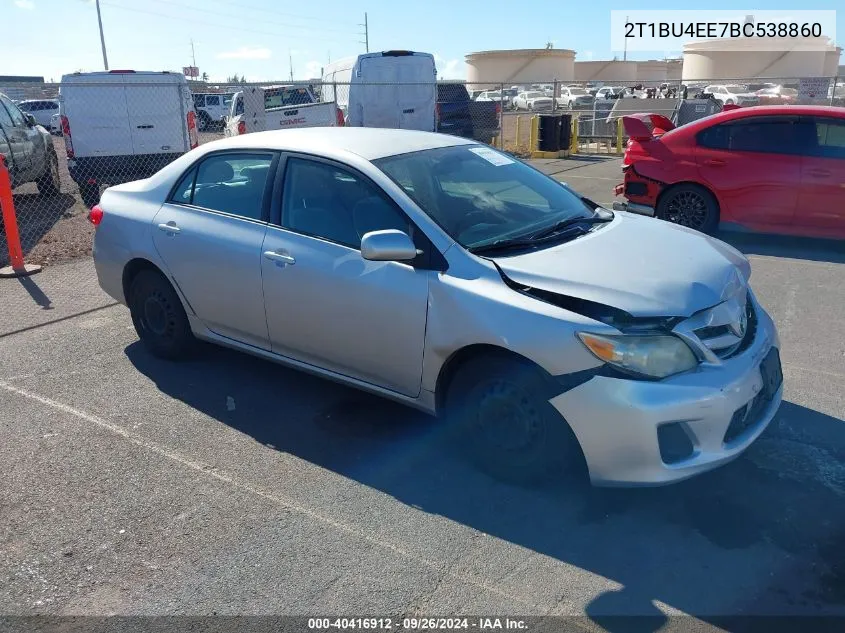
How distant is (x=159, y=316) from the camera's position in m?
5.32

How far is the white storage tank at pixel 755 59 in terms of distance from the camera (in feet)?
231

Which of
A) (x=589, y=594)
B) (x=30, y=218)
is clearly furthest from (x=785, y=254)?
(x=30, y=218)

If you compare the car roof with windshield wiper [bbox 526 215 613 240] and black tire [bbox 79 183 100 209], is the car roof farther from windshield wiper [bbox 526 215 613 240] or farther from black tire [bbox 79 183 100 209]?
black tire [bbox 79 183 100 209]

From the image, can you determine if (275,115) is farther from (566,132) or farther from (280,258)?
(280,258)

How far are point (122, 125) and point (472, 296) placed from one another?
10.5 m

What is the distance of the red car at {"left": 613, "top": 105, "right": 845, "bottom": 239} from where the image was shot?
8.07 meters

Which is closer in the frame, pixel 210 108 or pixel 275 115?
pixel 275 115

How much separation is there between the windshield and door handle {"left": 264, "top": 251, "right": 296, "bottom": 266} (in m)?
0.73

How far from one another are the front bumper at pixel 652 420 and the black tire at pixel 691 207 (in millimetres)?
5593

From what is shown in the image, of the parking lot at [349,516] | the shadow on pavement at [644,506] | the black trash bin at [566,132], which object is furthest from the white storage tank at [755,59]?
the parking lot at [349,516]

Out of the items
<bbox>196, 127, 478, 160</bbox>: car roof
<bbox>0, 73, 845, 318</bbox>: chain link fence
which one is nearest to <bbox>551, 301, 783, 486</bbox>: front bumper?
<bbox>196, 127, 478, 160</bbox>: car roof

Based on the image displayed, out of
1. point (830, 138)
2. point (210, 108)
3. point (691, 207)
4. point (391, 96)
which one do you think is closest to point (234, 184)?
point (691, 207)

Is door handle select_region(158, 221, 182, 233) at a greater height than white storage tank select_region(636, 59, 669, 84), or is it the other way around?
white storage tank select_region(636, 59, 669, 84)

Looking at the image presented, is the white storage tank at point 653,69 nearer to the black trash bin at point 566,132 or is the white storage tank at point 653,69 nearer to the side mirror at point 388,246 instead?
the black trash bin at point 566,132
